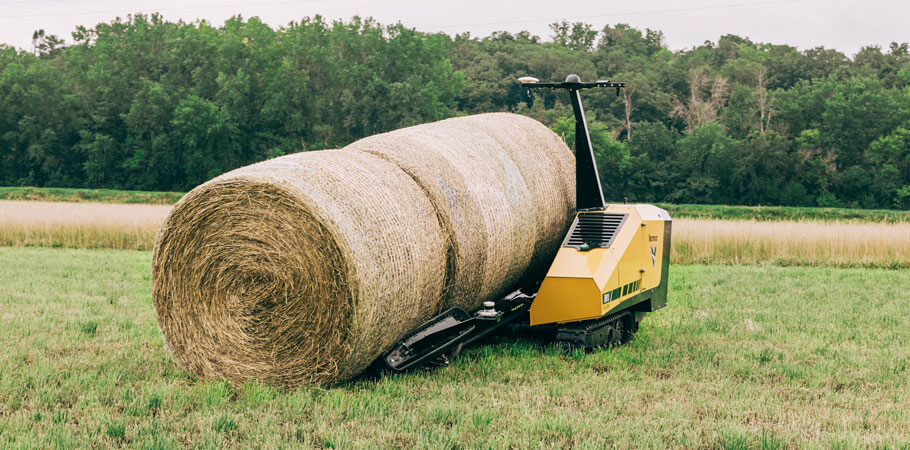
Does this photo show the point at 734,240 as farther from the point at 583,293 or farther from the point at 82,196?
the point at 82,196

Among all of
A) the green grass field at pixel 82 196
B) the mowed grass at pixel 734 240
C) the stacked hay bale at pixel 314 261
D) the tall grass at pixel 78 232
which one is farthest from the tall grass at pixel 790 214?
the stacked hay bale at pixel 314 261

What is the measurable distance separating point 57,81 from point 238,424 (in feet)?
218

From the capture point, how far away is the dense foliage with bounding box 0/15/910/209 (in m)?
56.1

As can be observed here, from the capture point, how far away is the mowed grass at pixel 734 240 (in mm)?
17438

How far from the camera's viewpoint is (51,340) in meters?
7.74

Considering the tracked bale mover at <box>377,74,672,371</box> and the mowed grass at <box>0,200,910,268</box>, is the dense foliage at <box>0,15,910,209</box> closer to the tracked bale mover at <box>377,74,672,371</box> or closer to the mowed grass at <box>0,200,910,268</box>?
the mowed grass at <box>0,200,910,268</box>

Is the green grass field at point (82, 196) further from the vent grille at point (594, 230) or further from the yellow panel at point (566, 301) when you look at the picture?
the yellow panel at point (566, 301)

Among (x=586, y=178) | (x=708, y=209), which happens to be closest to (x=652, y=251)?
(x=586, y=178)

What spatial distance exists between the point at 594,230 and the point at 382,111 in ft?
168

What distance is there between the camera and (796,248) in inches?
698

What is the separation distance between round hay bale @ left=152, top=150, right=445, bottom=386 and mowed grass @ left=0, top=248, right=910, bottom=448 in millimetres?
299

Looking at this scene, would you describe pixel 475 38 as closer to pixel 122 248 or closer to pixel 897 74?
pixel 897 74

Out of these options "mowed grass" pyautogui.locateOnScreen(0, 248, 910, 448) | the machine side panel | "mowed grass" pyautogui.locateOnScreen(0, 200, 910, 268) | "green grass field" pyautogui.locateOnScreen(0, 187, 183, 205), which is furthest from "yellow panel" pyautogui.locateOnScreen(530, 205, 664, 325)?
"green grass field" pyautogui.locateOnScreen(0, 187, 183, 205)

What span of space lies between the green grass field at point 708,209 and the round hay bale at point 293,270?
41565 mm
